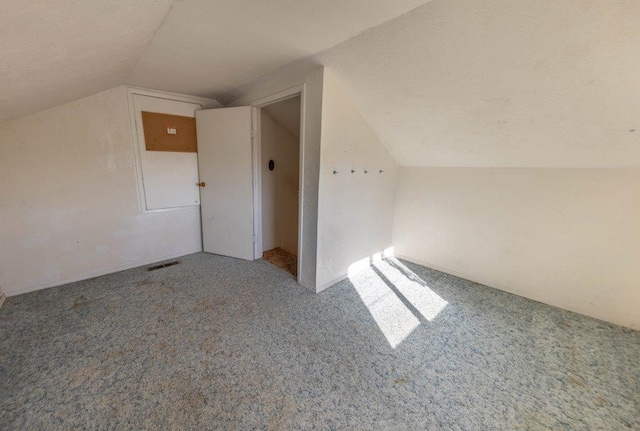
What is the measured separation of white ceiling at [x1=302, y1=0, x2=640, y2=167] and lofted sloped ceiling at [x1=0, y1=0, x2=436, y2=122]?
0.25 m

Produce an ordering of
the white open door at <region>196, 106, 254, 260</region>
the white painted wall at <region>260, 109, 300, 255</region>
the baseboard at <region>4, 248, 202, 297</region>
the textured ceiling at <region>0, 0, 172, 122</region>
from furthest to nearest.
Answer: the white painted wall at <region>260, 109, 300, 255</region>
the white open door at <region>196, 106, 254, 260</region>
the baseboard at <region>4, 248, 202, 297</region>
the textured ceiling at <region>0, 0, 172, 122</region>

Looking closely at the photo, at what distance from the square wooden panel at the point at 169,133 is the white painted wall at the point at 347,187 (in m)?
1.97

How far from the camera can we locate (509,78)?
1472 mm

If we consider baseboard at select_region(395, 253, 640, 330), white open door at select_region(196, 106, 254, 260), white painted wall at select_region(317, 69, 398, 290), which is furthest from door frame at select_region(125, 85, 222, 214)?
baseboard at select_region(395, 253, 640, 330)

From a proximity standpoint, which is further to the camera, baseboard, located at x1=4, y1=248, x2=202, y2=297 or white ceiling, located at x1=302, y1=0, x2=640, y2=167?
baseboard, located at x1=4, y1=248, x2=202, y2=297

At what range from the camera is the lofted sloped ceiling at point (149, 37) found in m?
1.02

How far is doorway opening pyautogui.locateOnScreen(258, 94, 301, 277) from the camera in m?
2.95

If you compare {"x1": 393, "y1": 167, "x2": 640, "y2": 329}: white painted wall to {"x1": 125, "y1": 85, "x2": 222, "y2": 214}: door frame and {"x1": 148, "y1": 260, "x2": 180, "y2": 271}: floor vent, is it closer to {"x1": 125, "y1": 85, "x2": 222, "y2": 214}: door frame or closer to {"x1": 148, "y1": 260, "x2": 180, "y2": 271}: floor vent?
{"x1": 125, "y1": 85, "x2": 222, "y2": 214}: door frame

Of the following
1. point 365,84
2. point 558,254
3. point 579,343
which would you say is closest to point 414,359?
point 579,343

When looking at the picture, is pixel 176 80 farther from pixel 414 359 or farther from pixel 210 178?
pixel 414 359

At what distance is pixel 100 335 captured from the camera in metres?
1.69

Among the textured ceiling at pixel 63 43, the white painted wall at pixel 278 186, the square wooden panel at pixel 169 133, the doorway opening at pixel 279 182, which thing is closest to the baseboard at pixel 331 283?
the doorway opening at pixel 279 182

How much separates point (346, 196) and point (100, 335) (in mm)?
2256

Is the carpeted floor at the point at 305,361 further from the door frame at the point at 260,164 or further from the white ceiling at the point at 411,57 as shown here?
the white ceiling at the point at 411,57
